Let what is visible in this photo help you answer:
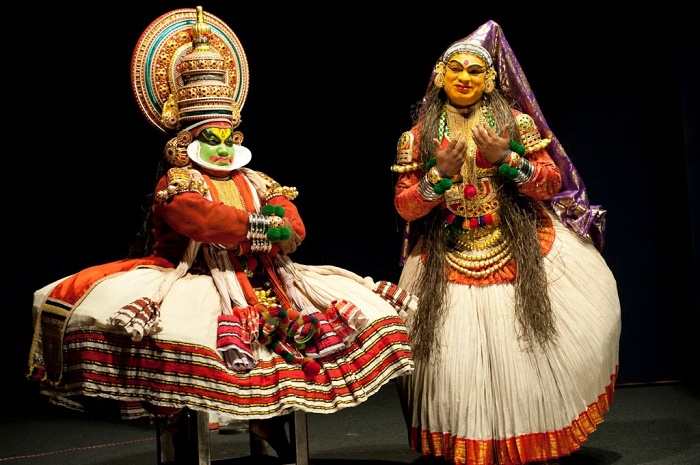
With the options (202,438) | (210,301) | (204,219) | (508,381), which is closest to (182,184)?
(204,219)

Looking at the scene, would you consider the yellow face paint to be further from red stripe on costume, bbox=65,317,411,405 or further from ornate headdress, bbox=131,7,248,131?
red stripe on costume, bbox=65,317,411,405

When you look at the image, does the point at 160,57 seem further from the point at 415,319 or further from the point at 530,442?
the point at 530,442

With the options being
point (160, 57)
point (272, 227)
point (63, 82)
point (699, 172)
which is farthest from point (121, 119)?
point (699, 172)

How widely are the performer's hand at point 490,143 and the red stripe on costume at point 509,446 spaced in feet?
3.10

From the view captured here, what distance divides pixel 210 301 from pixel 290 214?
440mm

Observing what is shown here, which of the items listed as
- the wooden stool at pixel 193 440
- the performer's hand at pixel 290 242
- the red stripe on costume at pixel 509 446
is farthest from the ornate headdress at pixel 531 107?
the wooden stool at pixel 193 440

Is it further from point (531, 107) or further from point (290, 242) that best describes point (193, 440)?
point (531, 107)

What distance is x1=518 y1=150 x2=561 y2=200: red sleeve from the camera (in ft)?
14.5

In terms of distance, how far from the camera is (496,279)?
4.45 meters

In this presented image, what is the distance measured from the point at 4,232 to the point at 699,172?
10.6ft

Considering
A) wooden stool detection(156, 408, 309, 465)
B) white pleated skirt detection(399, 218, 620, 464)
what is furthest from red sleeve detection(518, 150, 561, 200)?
wooden stool detection(156, 408, 309, 465)

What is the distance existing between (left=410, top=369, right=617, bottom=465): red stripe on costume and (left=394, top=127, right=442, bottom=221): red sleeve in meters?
0.77

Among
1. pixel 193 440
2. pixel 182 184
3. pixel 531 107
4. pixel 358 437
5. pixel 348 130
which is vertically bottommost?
pixel 358 437

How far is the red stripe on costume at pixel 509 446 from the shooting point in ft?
14.0
